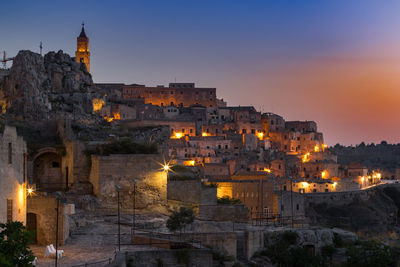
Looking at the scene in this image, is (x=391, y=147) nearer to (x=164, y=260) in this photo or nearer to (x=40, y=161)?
(x=40, y=161)

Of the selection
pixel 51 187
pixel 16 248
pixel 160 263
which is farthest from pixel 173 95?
pixel 16 248

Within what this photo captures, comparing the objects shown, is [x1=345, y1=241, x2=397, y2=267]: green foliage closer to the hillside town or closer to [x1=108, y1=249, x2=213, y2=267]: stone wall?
the hillside town

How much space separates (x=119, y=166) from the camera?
25.8 metres

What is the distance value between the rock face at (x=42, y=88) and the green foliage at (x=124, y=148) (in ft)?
87.0

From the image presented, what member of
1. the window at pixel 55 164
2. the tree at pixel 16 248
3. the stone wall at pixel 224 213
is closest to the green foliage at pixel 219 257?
the tree at pixel 16 248

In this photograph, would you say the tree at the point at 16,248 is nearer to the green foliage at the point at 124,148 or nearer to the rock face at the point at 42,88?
the green foliage at the point at 124,148

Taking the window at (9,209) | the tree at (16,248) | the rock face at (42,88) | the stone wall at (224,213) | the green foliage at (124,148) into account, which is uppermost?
the rock face at (42,88)

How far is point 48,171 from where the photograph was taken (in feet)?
96.2

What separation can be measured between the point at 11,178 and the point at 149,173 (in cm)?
999

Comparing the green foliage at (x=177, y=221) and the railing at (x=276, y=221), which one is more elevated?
the green foliage at (x=177, y=221)

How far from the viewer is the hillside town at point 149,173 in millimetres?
18531

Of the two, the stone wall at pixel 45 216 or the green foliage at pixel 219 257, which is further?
the stone wall at pixel 45 216

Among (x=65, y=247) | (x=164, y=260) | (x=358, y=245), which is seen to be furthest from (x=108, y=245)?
(x=358, y=245)

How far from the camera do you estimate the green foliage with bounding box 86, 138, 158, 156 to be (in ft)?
90.3
